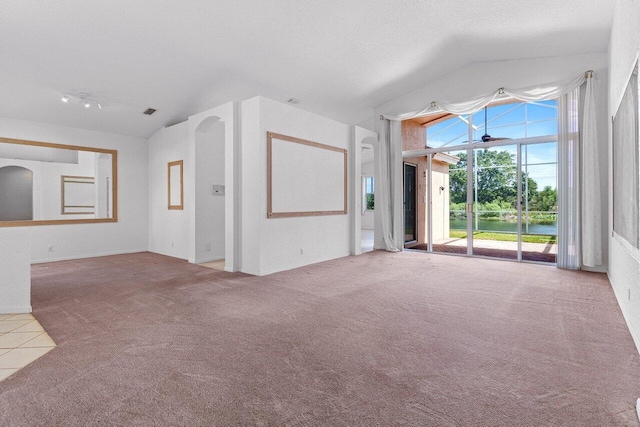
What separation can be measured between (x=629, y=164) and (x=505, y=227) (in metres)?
4.15

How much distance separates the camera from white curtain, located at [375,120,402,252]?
746 centimetres

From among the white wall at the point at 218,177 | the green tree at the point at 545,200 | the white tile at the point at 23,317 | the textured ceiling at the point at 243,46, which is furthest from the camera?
the green tree at the point at 545,200

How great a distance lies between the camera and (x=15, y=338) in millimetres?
2666

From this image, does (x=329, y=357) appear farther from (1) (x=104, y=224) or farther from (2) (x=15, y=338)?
(1) (x=104, y=224)

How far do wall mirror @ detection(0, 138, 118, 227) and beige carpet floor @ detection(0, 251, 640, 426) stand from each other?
2.89m

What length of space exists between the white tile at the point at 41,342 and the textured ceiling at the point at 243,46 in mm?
3553

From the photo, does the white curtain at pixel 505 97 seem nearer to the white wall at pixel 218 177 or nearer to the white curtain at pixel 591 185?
the white curtain at pixel 591 185

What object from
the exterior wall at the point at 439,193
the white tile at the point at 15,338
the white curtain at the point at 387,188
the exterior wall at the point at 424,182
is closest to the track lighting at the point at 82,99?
the white tile at the point at 15,338

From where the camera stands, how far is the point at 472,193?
664 cm

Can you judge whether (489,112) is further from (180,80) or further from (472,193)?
(180,80)

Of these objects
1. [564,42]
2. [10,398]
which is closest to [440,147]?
[564,42]

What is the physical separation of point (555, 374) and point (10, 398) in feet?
10.2

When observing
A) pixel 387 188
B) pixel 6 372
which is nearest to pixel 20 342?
pixel 6 372

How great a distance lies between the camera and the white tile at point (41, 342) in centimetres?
251
